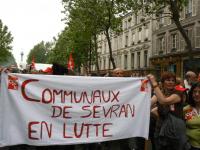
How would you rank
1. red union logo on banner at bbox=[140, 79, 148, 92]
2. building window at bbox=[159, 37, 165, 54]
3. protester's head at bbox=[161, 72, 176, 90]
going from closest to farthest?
protester's head at bbox=[161, 72, 176, 90], red union logo on banner at bbox=[140, 79, 148, 92], building window at bbox=[159, 37, 165, 54]

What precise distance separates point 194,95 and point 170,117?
1.33ft

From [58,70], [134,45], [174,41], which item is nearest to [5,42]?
[134,45]

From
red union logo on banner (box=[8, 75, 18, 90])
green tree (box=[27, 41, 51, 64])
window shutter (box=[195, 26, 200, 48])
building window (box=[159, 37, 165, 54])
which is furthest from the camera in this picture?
green tree (box=[27, 41, 51, 64])

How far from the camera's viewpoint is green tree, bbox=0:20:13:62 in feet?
202

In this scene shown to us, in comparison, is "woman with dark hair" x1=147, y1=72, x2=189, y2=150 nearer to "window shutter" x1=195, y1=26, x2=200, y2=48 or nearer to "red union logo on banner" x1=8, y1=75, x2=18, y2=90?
"red union logo on banner" x1=8, y1=75, x2=18, y2=90

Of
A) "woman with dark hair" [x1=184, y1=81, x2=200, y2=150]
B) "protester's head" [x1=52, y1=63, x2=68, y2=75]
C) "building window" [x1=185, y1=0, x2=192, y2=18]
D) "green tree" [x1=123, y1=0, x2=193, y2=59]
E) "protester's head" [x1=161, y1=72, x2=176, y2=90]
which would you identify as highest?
"building window" [x1=185, y1=0, x2=192, y2=18]

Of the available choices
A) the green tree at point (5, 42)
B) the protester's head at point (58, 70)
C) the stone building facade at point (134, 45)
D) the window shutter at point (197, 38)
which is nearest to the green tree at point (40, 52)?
the green tree at point (5, 42)

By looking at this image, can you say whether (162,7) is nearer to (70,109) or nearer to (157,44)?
(70,109)

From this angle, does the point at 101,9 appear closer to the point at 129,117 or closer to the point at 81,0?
the point at 81,0

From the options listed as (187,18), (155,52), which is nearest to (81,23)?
(187,18)

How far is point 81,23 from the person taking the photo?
3344 cm

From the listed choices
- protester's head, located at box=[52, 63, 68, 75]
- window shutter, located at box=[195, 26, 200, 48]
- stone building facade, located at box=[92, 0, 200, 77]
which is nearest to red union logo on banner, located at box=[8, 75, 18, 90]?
protester's head, located at box=[52, 63, 68, 75]

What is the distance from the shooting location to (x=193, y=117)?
17.1ft

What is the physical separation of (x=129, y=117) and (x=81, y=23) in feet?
92.1
